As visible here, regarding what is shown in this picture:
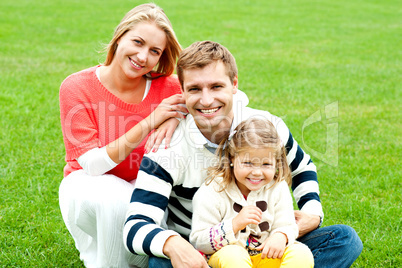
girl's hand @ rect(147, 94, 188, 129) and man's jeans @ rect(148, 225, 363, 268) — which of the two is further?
girl's hand @ rect(147, 94, 188, 129)

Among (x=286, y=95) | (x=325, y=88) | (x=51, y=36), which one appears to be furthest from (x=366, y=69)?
(x=51, y=36)

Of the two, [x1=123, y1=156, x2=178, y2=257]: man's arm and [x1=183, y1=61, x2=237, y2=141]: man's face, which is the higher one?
[x1=183, y1=61, x2=237, y2=141]: man's face

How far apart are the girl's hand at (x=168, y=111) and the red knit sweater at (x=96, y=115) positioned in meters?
0.33

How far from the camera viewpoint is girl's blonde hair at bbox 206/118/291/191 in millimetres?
2625

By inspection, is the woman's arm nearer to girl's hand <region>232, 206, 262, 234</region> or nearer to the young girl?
the young girl

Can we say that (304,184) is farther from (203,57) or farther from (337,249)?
(203,57)

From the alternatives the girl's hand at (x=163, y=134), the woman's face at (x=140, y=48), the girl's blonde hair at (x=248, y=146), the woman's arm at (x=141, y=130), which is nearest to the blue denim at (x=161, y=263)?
the girl's blonde hair at (x=248, y=146)

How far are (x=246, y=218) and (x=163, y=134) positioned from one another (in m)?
0.69

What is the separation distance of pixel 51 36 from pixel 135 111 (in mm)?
9224

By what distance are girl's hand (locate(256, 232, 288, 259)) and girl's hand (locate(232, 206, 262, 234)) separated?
0.12 m

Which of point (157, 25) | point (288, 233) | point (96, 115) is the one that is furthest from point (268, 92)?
point (288, 233)

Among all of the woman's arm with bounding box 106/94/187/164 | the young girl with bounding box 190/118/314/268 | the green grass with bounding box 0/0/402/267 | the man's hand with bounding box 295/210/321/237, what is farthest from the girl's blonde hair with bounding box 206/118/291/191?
the green grass with bounding box 0/0/402/267

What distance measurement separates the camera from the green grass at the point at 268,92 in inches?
154

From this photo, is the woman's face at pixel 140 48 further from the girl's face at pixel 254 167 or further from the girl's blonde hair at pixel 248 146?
the girl's face at pixel 254 167
